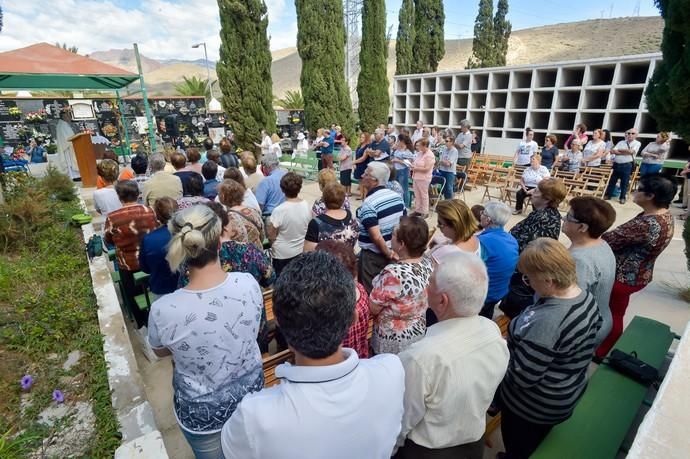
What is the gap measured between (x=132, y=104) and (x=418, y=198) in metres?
14.1

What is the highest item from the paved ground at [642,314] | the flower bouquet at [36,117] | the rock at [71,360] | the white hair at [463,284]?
the flower bouquet at [36,117]

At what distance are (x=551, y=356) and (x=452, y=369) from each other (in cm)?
72

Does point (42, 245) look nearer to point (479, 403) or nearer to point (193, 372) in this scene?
point (193, 372)

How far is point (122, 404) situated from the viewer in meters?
2.65

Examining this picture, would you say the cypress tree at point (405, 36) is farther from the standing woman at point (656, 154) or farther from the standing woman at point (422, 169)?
the standing woman at point (422, 169)

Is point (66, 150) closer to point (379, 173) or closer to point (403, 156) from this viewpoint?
point (403, 156)

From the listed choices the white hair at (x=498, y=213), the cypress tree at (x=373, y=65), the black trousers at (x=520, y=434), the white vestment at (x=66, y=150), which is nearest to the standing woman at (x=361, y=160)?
the white hair at (x=498, y=213)

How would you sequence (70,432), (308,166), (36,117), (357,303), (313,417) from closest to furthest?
1. (313,417)
2. (357,303)
3. (70,432)
4. (308,166)
5. (36,117)

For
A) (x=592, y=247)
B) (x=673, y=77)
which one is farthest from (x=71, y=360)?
(x=673, y=77)

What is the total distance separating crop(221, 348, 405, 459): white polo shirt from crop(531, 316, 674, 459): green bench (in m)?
1.42

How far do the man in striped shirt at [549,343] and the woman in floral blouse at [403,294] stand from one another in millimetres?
541

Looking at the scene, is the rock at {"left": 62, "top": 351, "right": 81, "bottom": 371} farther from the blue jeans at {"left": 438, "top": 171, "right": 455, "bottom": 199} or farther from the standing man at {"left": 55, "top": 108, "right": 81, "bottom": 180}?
the standing man at {"left": 55, "top": 108, "right": 81, "bottom": 180}

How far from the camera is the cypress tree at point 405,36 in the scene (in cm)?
2155

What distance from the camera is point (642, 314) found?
4109mm
